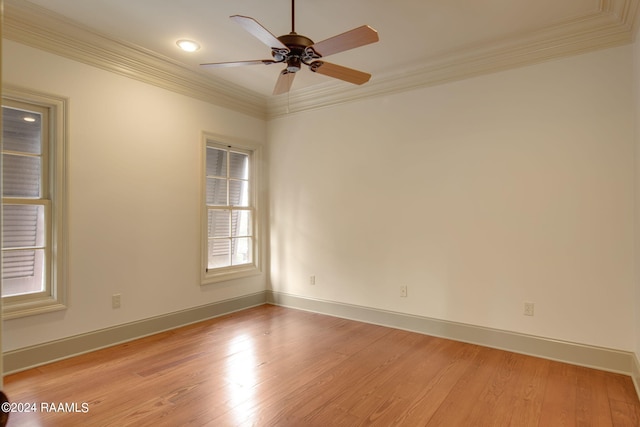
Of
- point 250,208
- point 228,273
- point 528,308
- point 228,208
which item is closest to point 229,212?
point 228,208

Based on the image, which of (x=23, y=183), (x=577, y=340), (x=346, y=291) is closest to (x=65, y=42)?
(x=23, y=183)

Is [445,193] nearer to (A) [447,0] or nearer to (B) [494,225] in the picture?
(B) [494,225]

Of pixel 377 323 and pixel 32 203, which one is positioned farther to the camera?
pixel 377 323

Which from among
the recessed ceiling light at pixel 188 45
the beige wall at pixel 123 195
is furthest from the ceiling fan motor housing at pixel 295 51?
the beige wall at pixel 123 195

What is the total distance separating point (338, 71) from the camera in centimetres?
278

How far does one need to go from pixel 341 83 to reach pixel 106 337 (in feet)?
11.5

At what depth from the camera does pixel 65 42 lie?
312cm

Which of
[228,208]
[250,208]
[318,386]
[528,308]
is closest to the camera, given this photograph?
[318,386]

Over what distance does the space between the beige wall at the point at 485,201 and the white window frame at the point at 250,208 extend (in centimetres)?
55

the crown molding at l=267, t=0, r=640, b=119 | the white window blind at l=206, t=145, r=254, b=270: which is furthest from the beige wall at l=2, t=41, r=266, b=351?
the crown molding at l=267, t=0, r=640, b=119

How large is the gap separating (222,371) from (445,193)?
2.59 meters

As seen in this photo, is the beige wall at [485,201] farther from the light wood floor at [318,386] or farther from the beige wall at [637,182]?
the light wood floor at [318,386]

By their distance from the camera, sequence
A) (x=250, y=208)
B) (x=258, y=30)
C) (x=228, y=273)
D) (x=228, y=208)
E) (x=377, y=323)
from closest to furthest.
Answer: (x=258, y=30)
(x=377, y=323)
(x=228, y=273)
(x=228, y=208)
(x=250, y=208)

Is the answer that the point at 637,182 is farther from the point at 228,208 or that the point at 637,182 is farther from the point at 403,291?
the point at 228,208
